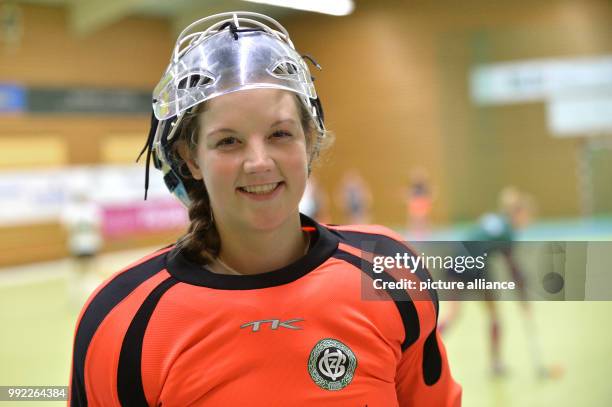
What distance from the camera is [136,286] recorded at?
4.13ft

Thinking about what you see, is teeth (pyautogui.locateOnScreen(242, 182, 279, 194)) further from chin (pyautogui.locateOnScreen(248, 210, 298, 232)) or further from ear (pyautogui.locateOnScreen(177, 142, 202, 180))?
ear (pyautogui.locateOnScreen(177, 142, 202, 180))

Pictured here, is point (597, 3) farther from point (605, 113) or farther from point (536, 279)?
point (536, 279)

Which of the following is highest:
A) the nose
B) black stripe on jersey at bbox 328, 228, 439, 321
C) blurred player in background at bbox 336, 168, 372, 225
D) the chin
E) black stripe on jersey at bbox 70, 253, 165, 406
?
blurred player in background at bbox 336, 168, 372, 225

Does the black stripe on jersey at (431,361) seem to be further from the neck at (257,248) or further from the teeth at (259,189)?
the teeth at (259,189)

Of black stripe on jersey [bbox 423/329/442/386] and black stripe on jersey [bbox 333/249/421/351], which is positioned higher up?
black stripe on jersey [bbox 333/249/421/351]

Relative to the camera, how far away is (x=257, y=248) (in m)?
1.28

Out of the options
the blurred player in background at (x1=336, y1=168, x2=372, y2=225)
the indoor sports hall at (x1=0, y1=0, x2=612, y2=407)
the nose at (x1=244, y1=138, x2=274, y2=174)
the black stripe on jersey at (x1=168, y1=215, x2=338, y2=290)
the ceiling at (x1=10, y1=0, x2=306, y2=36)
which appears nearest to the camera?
the nose at (x1=244, y1=138, x2=274, y2=174)

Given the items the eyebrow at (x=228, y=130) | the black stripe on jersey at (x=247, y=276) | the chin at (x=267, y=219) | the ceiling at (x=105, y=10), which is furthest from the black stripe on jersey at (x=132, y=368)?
the ceiling at (x=105, y=10)

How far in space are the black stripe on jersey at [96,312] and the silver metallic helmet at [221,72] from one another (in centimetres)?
25

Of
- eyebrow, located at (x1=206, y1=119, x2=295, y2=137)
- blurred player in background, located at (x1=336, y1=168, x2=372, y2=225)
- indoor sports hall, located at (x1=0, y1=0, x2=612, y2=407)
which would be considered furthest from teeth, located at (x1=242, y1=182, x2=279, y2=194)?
blurred player in background, located at (x1=336, y1=168, x2=372, y2=225)

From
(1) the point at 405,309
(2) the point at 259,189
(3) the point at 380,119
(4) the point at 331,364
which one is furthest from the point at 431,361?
(3) the point at 380,119

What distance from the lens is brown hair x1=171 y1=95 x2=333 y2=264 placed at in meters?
1.25

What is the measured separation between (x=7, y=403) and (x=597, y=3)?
50.6 feet

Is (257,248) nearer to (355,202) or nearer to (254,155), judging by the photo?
(254,155)
